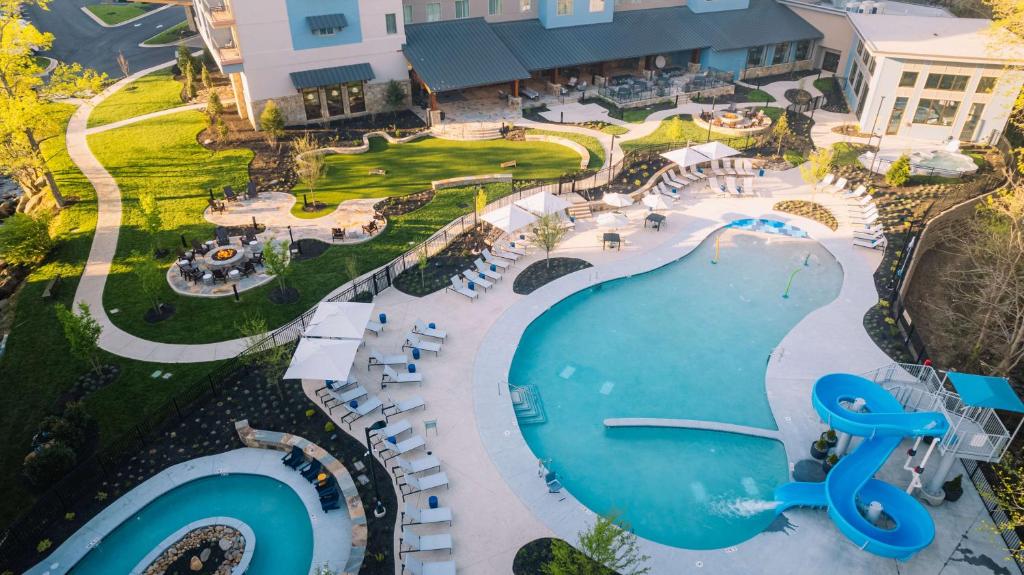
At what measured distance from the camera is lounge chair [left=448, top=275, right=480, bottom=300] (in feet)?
98.8

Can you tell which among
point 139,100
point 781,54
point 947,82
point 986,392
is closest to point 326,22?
point 139,100

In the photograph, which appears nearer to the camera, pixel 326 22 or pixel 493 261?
pixel 493 261

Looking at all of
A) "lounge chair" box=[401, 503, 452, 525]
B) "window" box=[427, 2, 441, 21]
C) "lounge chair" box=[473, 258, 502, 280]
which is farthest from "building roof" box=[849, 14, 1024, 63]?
"lounge chair" box=[401, 503, 452, 525]

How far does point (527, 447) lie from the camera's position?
2262 centimetres

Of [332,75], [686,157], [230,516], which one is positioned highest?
[332,75]

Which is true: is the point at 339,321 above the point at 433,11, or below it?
below

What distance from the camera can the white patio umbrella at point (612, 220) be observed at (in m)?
35.6

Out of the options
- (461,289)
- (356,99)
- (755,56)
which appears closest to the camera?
(461,289)

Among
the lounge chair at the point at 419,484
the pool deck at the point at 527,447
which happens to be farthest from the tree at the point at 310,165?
the lounge chair at the point at 419,484

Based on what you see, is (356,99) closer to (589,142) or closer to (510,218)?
(589,142)

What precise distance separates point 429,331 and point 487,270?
19.1 feet

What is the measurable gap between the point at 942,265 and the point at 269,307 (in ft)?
112

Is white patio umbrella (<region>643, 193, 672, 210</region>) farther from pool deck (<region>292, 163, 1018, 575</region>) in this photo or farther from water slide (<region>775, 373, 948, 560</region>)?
water slide (<region>775, 373, 948, 560</region>)

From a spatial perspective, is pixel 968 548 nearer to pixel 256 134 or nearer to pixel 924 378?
pixel 924 378
